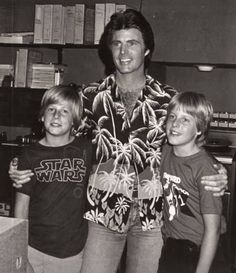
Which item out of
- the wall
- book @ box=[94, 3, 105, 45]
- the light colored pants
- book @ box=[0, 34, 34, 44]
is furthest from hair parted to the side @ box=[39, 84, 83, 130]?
the wall

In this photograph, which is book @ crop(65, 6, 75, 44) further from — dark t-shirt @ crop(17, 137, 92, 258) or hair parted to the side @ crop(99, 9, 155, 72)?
dark t-shirt @ crop(17, 137, 92, 258)

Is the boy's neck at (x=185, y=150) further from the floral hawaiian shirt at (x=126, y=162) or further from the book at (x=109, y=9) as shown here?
the book at (x=109, y=9)

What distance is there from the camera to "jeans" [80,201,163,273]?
179 cm

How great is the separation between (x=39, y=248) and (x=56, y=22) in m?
2.27

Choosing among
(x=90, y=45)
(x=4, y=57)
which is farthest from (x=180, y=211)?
(x=4, y=57)

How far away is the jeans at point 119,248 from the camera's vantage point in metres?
1.79

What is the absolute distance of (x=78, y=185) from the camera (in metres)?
1.88

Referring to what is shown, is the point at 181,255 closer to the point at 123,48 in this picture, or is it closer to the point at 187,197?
the point at 187,197

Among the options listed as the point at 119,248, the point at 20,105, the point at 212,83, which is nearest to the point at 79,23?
the point at 20,105

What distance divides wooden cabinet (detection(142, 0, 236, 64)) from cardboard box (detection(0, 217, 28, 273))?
9.31 ft

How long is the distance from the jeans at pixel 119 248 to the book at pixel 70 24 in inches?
85.1

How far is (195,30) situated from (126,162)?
2.16 metres

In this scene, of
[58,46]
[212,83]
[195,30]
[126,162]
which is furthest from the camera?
[212,83]

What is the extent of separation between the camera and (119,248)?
1.84 m
